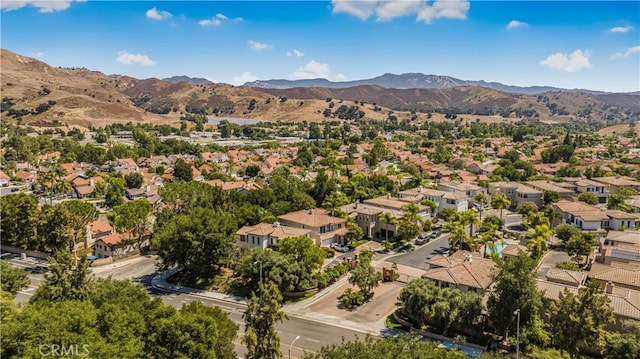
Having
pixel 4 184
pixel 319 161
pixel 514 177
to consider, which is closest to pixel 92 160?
pixel 4 184

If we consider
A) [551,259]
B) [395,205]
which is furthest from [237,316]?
[551,259]

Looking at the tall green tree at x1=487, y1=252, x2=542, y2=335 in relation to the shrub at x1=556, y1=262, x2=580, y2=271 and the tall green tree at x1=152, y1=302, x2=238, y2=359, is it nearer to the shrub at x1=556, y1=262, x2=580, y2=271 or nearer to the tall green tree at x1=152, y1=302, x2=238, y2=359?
the shrub at x1=556, y1=262, x2=580, y2=271

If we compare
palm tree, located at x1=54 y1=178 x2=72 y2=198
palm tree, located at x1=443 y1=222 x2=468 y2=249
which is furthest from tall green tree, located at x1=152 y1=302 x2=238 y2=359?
palm tree, located at x1=54 y1=178 x2=72 y2=198

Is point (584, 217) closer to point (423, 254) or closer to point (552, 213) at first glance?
point (552, 213)

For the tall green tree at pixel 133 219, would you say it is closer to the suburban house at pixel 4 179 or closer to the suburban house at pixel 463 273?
the suburban house at pixel 463 273

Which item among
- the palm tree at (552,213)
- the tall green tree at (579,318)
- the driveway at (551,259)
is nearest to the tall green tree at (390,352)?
the tall green tree at (579,318)
